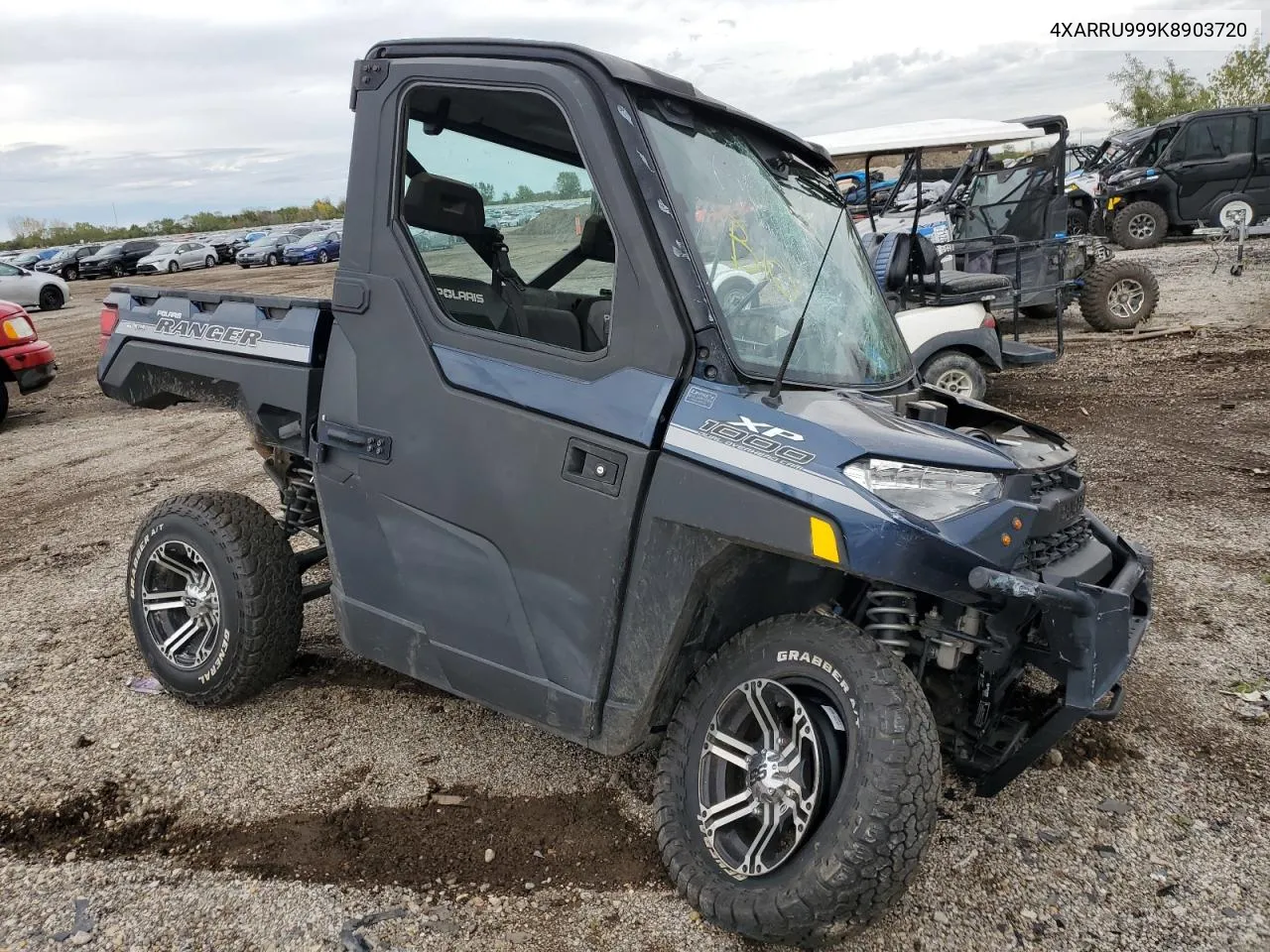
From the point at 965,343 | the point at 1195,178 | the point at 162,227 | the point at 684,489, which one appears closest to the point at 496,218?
the point at 684,489

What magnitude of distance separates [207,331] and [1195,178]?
19.4 m

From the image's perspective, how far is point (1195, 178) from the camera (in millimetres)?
17812

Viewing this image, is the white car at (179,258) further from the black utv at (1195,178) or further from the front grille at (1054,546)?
the front grille at (1054,546)

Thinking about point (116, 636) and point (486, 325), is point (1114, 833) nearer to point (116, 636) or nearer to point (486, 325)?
point (486, 325)

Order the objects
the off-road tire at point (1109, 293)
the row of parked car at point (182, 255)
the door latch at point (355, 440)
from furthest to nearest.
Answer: the row of parked car at point (182, 255)
the off-road tire at point (1109, 293)
the door latch at point (355, 440)

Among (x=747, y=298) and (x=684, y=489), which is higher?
(x=747, y=298)

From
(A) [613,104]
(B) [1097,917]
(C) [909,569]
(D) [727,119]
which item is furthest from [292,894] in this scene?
(D) [727,119]

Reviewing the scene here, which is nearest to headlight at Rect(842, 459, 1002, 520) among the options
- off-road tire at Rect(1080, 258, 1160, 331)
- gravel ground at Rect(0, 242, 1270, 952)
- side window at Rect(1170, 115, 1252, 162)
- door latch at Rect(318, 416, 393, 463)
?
gravel ground at Rect(0, 242, 1270, 952)

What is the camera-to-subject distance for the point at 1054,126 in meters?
10.5

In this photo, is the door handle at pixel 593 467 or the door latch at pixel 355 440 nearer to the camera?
the door handle at pixel 593 467

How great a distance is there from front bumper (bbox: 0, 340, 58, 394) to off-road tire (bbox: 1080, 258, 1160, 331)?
12096 millimetres

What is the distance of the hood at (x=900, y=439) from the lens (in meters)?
2.44

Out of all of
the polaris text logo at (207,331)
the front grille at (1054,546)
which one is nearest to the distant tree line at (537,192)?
the polaris text logo at (207,331)

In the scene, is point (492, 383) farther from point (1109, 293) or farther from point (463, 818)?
point (1109, 293)
